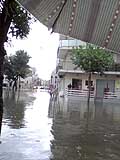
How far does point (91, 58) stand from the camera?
127ft

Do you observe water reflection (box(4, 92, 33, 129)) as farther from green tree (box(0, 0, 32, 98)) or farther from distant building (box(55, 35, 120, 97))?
distant building (box(55, 35, 120, 97))

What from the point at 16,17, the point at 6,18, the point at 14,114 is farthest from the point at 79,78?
the point at 6,18

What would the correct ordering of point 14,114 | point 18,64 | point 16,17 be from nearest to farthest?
point 16,17 < point 14,114 < point 18,64

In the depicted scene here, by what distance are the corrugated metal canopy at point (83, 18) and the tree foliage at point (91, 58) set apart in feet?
113

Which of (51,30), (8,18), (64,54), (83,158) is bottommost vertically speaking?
(83,158)

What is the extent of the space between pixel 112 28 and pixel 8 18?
6.50 ft

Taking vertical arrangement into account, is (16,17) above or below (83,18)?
above

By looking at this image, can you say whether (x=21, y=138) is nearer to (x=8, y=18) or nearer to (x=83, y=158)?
(x=83, y=158)

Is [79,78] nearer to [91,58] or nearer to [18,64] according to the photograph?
[91,58]

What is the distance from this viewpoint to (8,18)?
5074 mm

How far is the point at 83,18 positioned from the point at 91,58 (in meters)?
35.3

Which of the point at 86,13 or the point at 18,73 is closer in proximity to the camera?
the point at 86,13

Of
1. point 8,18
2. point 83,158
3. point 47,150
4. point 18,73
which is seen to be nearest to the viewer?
point 8,18

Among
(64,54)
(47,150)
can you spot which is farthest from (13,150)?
(64,54)
